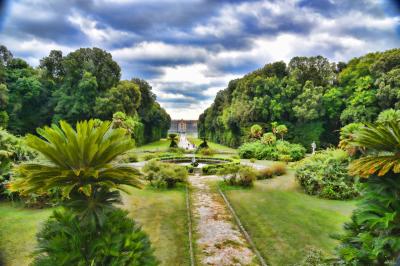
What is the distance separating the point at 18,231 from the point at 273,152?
27117 mm

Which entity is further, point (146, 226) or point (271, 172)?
point (271, 172)

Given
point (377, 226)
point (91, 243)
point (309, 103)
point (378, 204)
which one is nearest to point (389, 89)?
point (309, 103)

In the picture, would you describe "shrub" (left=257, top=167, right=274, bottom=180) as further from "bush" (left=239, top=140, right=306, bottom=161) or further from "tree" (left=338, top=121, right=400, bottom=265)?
"tree" (left=338, top=121, right=400, bottom=265)

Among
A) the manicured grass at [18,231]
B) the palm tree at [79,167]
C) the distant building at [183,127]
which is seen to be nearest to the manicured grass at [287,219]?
the palm tree at [79,167]

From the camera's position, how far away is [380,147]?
509cm

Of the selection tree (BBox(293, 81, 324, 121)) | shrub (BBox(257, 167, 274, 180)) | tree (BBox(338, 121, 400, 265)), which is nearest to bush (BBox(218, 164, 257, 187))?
shrub (BBox(257, 167, 274, 180))

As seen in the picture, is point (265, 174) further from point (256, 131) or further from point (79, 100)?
point (79, 100)

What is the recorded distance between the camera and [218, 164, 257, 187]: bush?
17.0 metres

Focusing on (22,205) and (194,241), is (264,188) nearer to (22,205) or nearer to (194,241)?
(194,241)

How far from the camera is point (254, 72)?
2151 inches

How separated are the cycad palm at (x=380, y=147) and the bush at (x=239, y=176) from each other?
11.8 meters

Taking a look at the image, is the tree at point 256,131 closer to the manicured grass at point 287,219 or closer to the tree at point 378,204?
the manicured grass at point 287,219

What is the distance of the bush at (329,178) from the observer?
14.4m

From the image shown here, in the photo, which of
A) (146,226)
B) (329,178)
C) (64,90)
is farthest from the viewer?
(64,90)
